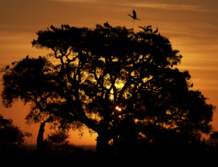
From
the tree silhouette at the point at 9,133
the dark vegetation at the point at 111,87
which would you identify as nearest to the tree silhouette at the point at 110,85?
the dark vegetation at the point at 111,87

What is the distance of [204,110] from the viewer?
2037 inches

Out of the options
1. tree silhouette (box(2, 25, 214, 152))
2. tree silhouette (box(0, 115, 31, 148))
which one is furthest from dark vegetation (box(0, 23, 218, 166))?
tree silhouette (box(0, 115, 31, 148))

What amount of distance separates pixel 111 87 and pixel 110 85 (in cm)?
56

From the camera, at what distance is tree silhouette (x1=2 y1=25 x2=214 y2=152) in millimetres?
48938

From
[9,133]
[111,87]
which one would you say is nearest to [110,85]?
[111,87]

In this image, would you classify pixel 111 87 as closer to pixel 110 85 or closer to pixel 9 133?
pixel 110 85

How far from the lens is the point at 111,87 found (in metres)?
50.4

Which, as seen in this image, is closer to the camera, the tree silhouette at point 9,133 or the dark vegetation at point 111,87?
the dark vegetation at point 111,87

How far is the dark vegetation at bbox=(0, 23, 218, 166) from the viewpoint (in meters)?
48.7

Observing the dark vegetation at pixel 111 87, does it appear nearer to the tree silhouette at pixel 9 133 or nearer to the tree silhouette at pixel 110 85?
the tree silhouette at pixel 110 85

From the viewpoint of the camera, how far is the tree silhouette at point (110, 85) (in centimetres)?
4894

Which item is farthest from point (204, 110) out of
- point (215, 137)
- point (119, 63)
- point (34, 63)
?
point (34, 63)

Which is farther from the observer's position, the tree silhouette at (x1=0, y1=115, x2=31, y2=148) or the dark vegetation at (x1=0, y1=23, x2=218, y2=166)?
the tree silhouette at (x1=0, y1=115, x2=31, y2=148)

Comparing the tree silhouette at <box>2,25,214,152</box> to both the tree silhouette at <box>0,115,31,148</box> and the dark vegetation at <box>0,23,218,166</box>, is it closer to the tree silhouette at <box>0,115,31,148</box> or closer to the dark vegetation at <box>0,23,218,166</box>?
the dark vegetation at <box>0,23,218,166</box>
